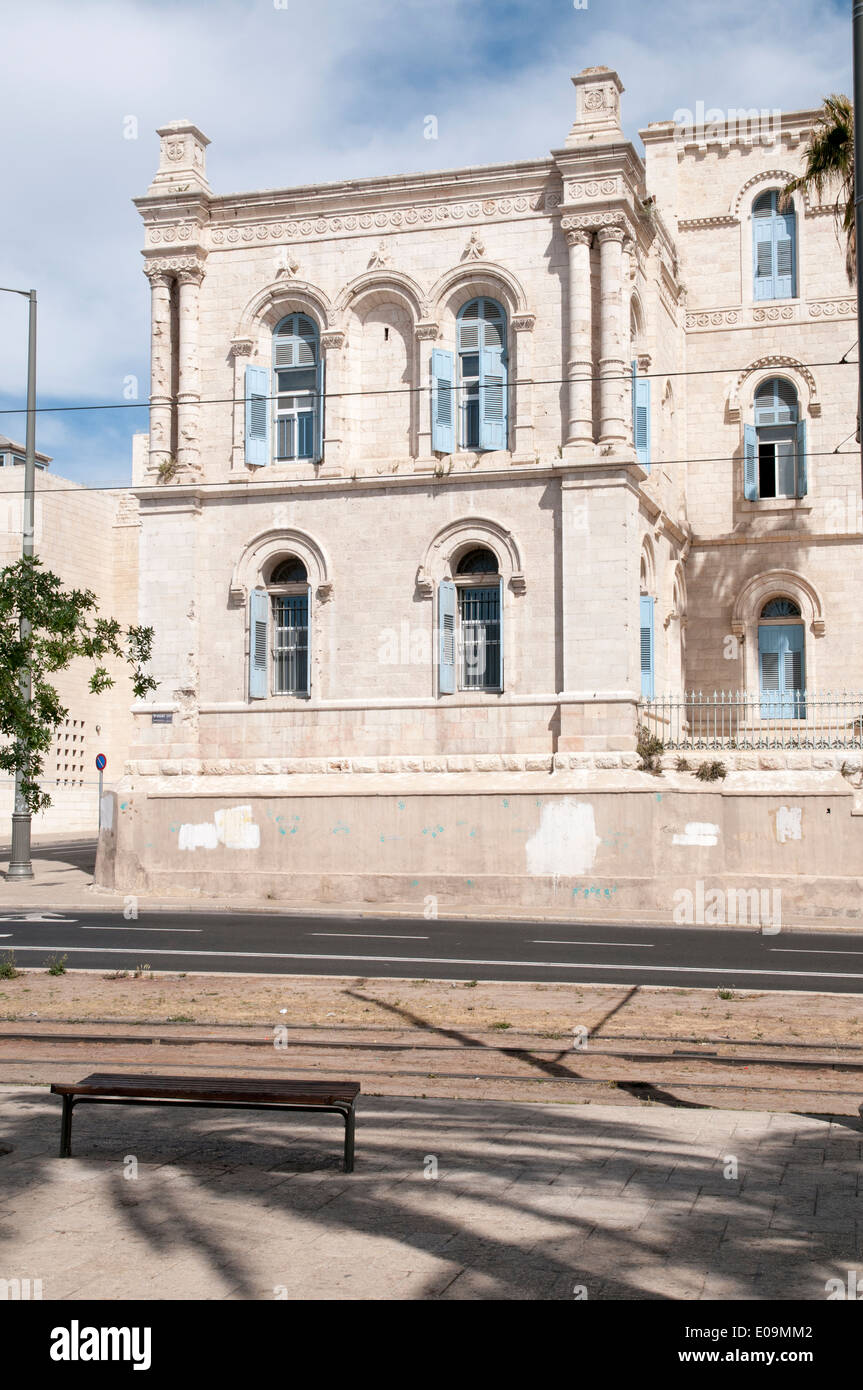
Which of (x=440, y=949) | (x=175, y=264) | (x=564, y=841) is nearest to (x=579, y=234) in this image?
(x=175, y=264)

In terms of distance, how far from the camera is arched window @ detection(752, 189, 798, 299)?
3105 cm

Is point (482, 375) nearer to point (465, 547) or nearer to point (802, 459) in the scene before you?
point (465, 547)

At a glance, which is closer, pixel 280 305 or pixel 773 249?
pixel 280 305

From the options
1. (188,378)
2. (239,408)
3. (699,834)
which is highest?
(188,378)

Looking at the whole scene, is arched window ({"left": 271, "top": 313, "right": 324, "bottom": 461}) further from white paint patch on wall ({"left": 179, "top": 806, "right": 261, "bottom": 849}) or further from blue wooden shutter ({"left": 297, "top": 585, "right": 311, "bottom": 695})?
white paint patch on wall ({"left": 179, "top": 806, "right": 261, "bottom": 849})

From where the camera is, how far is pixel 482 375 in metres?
26.4

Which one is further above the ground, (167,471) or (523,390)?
(523,390)

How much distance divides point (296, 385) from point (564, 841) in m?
10.9

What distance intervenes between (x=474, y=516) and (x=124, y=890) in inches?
385

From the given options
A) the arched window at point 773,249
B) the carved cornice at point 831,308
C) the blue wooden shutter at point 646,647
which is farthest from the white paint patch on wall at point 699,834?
the arched window at point 773,249

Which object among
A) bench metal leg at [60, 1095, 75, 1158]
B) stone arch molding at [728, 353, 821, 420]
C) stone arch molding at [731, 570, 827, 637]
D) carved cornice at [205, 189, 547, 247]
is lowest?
bench metal leg at [60, 1095, 75, 1158]

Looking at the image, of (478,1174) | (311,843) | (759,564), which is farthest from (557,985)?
(759,564)

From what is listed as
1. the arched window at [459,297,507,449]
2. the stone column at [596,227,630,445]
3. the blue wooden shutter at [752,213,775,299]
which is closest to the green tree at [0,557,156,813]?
the arched window at [459,297,507,449]
